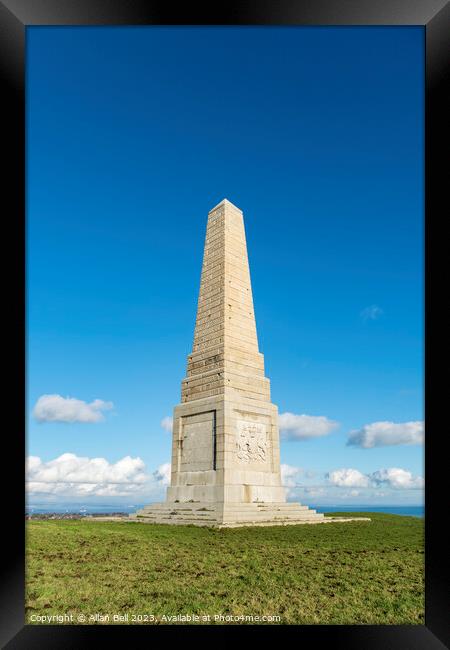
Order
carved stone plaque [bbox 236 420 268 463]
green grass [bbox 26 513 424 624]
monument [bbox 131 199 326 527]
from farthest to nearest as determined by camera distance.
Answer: carved stone plaque [bbox 236 420 268 463], monument [bbox 131 199 326 527], green grass [bbox 26 513 424 624]

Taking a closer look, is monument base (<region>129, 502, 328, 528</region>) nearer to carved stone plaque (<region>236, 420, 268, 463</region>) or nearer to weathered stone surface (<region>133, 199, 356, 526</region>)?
weathered stone surface (<region>133, 199, 356, 526</region>)

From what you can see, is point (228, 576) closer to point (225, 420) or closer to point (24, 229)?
point (24, 229)

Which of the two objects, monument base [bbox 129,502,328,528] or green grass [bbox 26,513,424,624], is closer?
green grass [bbox 26,513,424,624]

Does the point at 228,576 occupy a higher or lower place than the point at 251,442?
lower

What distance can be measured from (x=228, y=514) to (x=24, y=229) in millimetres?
13654

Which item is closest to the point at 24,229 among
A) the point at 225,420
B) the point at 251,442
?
the point at 225,420

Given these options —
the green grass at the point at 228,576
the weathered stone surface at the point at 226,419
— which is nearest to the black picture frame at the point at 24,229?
the green grass at the point at 228,576

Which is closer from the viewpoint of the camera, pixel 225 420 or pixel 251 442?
pixel 225 420

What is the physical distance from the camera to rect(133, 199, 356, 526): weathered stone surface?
18141 mm

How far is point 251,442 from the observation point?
19.9 meters

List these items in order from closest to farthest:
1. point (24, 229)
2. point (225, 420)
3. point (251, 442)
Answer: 1. point (24, 229)
2. point (225, 420)
3. point (251, 442)

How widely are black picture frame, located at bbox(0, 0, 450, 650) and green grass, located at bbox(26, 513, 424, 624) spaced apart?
1.29m

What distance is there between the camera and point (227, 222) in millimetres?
23234

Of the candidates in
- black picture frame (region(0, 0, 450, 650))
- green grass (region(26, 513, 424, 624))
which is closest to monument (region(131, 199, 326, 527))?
green grass (region(26, 513, 424, 624))
